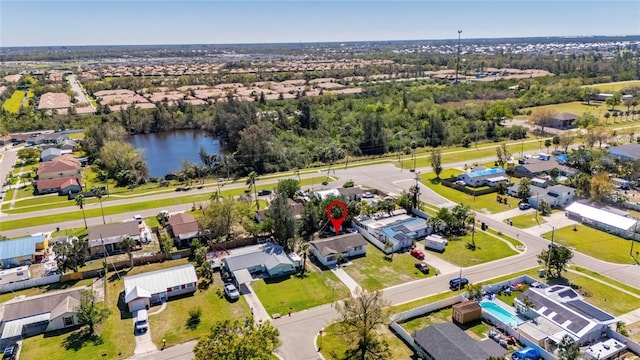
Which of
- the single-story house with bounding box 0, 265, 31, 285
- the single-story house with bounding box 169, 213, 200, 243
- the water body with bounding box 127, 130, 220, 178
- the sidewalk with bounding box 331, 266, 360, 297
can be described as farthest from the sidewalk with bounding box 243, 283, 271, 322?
the water body with bounding box 127, 130, 220, 178

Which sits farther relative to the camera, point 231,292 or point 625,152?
point 625,152

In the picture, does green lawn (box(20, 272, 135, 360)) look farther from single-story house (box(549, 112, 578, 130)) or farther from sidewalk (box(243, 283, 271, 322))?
single-story house (box(549, 112, 578, 130))

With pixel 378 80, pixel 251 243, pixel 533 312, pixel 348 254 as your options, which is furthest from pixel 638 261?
pixel 378 80

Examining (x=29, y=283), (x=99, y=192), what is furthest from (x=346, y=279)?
(x=99, y=192)

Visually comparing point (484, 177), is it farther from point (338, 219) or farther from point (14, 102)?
point (14, 102)

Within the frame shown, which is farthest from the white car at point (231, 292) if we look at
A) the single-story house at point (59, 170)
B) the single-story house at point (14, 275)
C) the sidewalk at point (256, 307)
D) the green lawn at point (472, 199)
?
the single-story house at point (59, 170)
